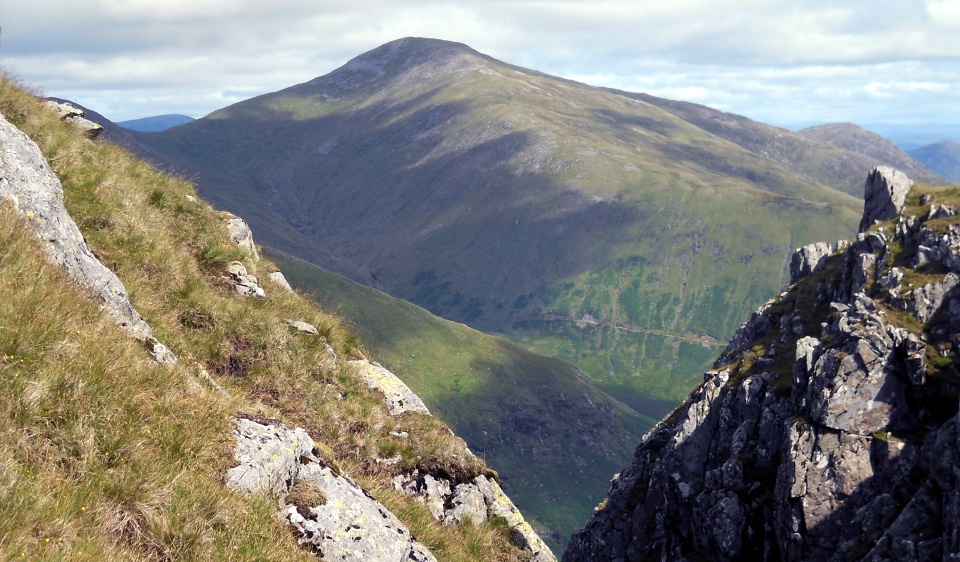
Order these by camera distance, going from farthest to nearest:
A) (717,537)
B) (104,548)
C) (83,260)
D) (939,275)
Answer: (939,275) → (717,537) → (83,260) → (104,548)

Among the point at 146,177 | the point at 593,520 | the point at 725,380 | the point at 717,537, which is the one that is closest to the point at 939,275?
the point at 725,380

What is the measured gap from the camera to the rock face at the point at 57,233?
13.0 m

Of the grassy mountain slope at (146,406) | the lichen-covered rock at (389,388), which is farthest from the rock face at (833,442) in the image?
the grassy mountain slope at (146,406)

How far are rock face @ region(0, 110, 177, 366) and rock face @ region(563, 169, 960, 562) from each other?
47.4m

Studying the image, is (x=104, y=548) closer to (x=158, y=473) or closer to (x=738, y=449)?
(x=158, y=473)

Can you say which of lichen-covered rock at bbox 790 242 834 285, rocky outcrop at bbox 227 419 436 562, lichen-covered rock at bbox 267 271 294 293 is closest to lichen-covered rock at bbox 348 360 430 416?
lichen-covered rock at bbox 267 271 294 293

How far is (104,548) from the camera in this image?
8.01 meters

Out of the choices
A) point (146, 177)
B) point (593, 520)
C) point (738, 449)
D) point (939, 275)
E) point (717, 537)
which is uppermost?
point (146, 177)

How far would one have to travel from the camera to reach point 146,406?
33.3 ft

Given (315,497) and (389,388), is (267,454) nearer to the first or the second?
(315,497)

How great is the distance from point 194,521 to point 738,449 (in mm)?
68400

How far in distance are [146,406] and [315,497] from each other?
3323mm

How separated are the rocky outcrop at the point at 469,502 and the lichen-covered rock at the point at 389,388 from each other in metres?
3.30

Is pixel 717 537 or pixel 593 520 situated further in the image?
pixel 593 520
